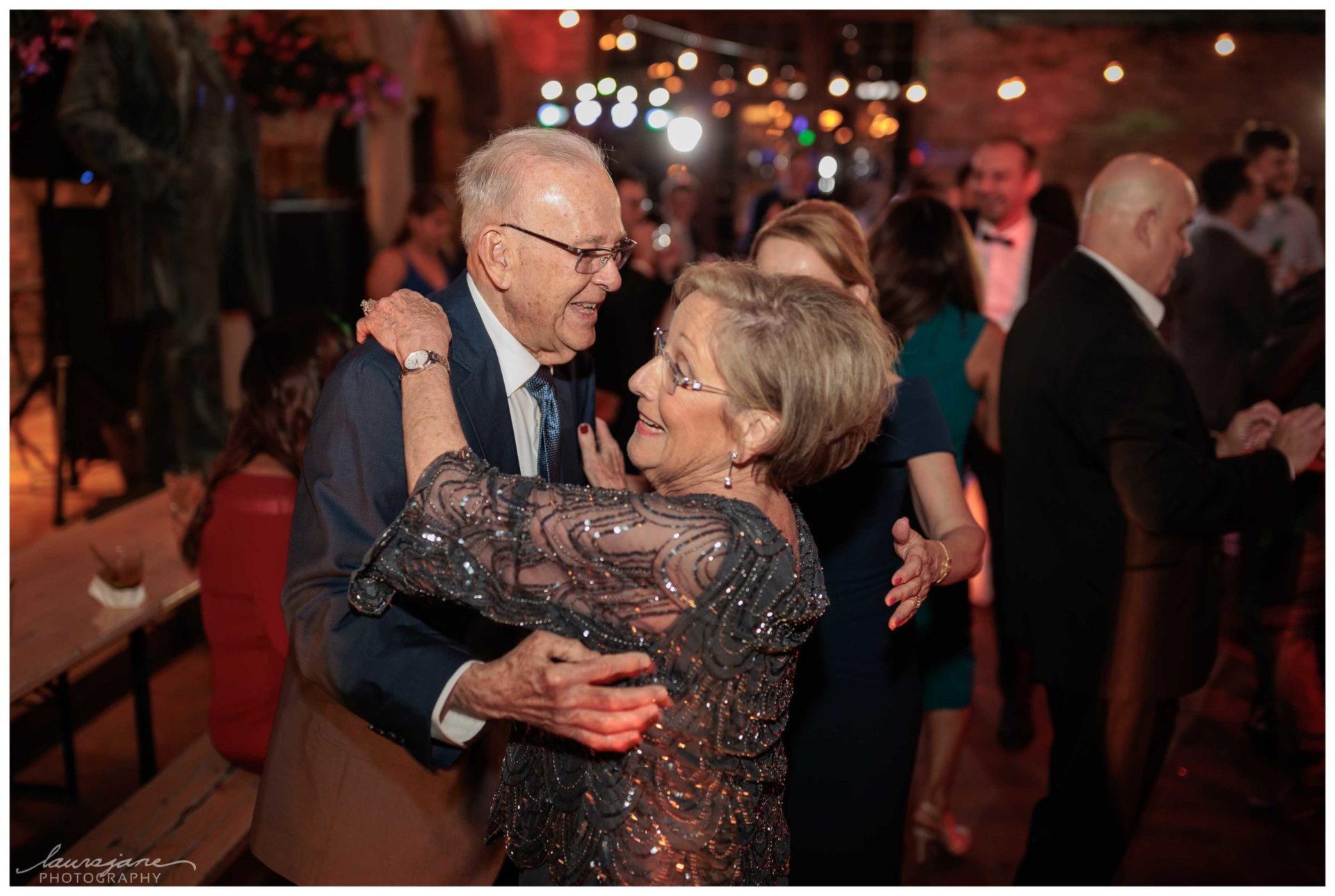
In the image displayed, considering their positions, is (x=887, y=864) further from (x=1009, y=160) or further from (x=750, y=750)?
(x=1009, y=160)

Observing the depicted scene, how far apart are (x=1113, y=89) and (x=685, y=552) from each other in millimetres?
10936

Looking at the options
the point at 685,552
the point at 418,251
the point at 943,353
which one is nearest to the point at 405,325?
the point at 685,552

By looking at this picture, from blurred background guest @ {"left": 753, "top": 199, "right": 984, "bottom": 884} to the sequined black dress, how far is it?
0.72m

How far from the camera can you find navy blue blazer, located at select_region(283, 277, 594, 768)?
1.48 m

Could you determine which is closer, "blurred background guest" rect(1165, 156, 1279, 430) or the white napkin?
the white napkin

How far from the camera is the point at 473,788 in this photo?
6.03 feet

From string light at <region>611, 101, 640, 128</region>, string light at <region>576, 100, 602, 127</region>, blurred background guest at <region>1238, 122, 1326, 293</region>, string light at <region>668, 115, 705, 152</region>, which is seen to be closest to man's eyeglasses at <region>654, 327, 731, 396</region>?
blurred background guest at <region>1238, 122, 1326, 293</region>

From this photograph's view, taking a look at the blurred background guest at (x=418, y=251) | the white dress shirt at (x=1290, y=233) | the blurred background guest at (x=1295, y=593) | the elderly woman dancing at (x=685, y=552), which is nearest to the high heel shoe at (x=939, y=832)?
the blurred background guest at (x=1295, y=593)

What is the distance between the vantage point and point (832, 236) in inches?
95.8

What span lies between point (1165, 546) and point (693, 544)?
1524mm

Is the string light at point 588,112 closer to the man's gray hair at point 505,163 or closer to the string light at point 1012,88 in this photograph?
the string light at point 1012,88

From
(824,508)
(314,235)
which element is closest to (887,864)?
(824,508)

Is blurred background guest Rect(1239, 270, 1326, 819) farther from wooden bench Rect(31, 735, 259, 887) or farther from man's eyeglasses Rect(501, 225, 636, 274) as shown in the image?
wooden bench Rect(31, 735, 259, 887)

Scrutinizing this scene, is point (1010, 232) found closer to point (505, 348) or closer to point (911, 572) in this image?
point (911, 572)
